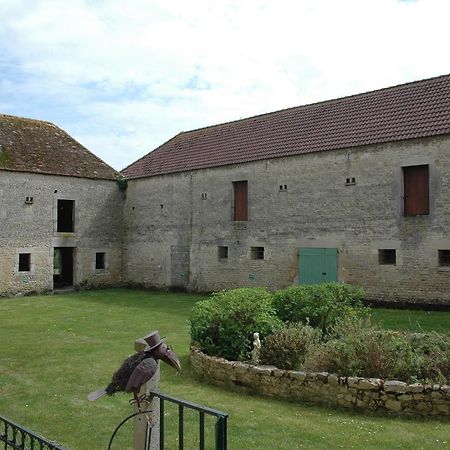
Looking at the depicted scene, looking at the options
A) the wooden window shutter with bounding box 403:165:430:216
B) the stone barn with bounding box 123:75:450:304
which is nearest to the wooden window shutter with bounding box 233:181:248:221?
the stone barn with bounding box 123:75:450:304

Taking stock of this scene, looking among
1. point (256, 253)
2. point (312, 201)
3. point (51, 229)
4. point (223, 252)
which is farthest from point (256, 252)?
point (51, 229)

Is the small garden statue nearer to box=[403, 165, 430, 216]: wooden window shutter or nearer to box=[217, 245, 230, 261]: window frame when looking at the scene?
box=[403, 165, 430, 216]: wooden window shutter

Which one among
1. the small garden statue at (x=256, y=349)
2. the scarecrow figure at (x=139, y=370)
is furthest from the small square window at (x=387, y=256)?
the scarecrow figure at (x=139, y=370)

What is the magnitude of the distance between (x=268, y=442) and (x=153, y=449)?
2.57 meters

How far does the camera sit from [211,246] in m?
21.5

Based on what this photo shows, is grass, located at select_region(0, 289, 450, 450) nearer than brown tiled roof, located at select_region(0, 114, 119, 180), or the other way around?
grass, located at select_region(0, 289, 450, 450)

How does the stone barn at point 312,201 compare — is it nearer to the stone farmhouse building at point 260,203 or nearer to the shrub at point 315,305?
the stone farmhouse building at point 260,203

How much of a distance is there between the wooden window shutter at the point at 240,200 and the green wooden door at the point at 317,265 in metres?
3.31

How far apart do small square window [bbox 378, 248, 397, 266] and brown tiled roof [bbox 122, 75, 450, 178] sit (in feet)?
12.0

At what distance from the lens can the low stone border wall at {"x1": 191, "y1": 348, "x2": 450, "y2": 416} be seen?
21.5 feet

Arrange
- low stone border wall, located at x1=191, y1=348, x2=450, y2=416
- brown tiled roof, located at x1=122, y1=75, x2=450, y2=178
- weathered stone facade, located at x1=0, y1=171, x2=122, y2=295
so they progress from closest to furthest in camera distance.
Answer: low stone border wall, located at x1=191, y1=348, x2=450, y2=416
brown tiled roof, located at x1=122, y1=75, x2=450, y2=178
weathered stone facade, located at x1=0, y1=171, x2=122, y2=295

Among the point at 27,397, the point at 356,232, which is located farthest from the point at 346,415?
the point at 356,232

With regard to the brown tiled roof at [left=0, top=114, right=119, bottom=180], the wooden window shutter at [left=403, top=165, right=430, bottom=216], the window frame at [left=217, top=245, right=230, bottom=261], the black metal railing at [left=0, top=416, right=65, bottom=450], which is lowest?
the black metal railing at [left=0, top=416, right=65, bottom=450]

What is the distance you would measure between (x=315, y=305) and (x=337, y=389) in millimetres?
2921
